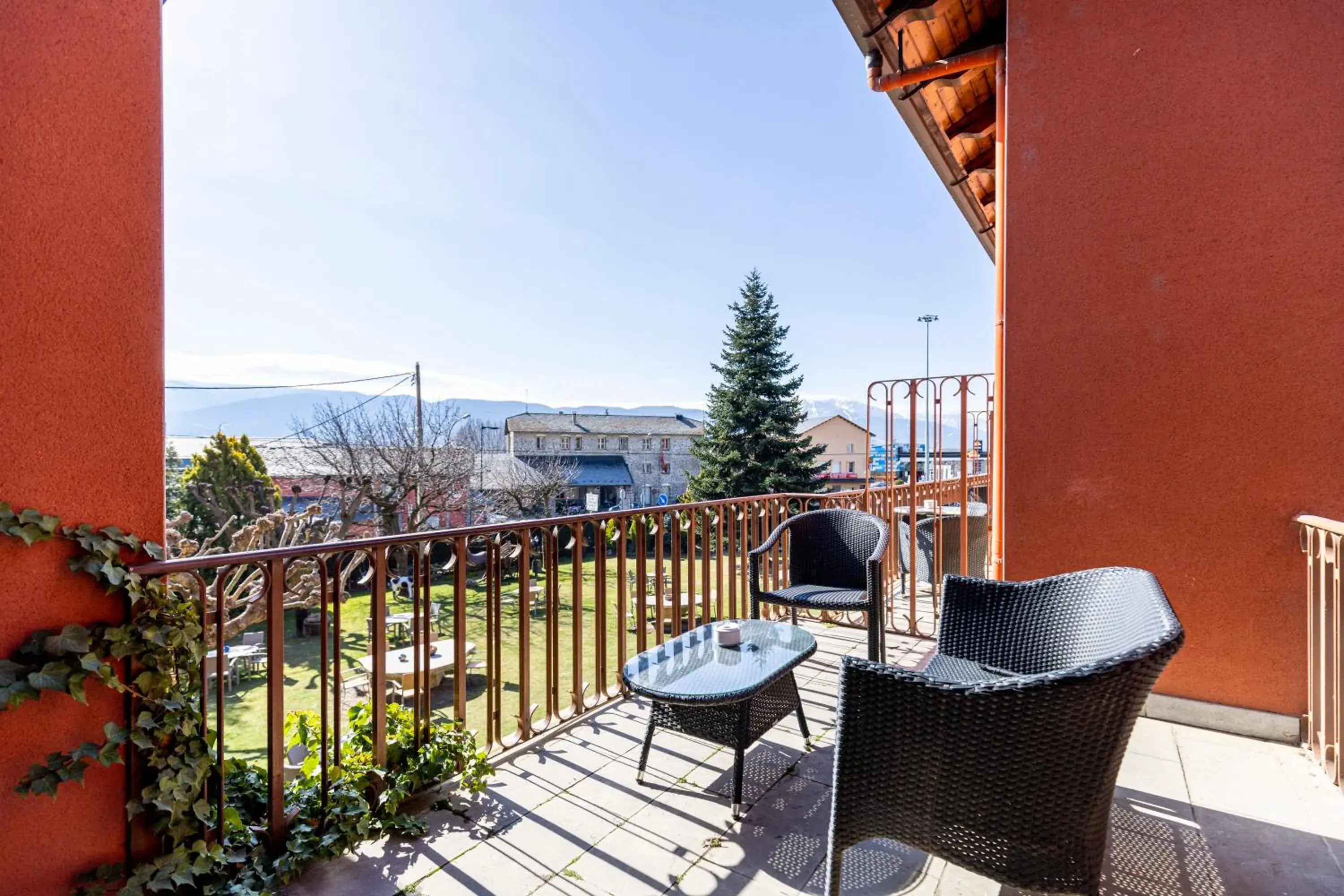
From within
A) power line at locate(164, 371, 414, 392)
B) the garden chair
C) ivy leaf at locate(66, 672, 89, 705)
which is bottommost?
the garden chair

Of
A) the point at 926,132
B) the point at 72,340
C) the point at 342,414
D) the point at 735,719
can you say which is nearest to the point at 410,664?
the point at 735,719

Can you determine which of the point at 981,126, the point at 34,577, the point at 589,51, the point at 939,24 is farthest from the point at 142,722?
the point at 589,51

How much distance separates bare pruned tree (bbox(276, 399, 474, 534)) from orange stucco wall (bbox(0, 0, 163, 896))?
10.8m

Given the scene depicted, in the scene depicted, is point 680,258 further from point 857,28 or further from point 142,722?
point 142,722

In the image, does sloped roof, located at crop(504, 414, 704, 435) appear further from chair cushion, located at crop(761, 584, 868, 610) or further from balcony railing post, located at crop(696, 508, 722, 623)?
chair cushion, located at crop(761, 584, 868, 610)

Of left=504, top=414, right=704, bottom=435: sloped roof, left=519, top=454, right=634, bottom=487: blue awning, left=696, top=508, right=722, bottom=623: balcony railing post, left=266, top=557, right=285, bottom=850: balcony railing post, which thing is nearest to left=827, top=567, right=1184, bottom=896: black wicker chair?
left=266, top=557, right=285, bottom=850: balcony railing post

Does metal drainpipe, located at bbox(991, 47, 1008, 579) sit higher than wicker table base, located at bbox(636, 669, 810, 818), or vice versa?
metal drainpipe, located at bbox(991, 47, 1008, 579)

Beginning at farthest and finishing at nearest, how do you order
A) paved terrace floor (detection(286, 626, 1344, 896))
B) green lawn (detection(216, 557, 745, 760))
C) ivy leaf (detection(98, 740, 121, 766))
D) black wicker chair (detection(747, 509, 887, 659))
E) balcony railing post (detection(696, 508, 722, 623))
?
green lawn (detection(216, 557, 745, 760)) < balcony railing post (detection(696, 508, 722, 623)) < black wicker chair (detection(747, 509, 887, 659)) < paved terrace floor (detection(286, 626, 1344, 896)) < ivy leaf (detection(98, 740, 121, 766))

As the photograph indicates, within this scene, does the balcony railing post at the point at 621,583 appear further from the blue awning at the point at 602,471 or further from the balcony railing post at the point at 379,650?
the blue awning at the point at 602,471

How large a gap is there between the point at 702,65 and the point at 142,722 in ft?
28.8

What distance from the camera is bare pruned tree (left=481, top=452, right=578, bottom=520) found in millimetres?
20469

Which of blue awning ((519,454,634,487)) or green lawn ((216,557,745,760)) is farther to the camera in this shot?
blue awning ((519,454,634,487))

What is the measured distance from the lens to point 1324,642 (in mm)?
2219

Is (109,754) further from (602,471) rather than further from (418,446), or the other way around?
(602,471)
